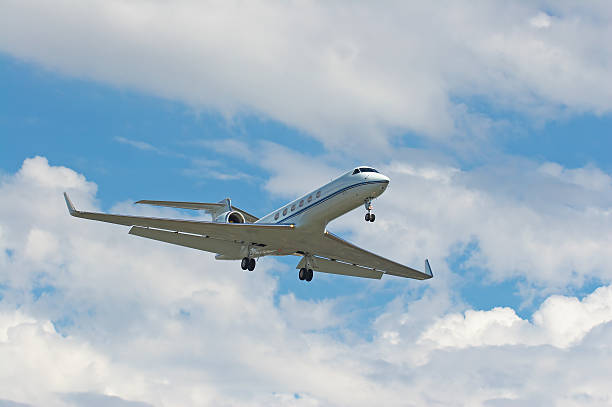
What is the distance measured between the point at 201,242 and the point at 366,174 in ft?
38.6

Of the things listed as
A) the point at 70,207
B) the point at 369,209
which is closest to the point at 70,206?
the point at 70,207

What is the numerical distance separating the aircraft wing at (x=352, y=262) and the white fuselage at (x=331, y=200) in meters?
1.64

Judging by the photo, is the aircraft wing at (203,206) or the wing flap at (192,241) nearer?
the wing flap at (192,241)

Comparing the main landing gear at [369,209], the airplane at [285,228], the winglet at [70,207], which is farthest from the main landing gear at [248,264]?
the winglet at [70,207]

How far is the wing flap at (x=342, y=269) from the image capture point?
150 ft

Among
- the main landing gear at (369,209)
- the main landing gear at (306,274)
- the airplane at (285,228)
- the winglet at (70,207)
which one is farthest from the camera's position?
the main landing gear at (306,274)

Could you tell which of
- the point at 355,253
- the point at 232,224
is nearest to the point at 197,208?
the point at 232,224

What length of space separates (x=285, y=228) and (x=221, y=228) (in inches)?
147

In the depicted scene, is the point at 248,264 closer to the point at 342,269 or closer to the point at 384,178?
the point at 342,269

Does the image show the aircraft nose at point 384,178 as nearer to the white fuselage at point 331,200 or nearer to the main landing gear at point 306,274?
the white fuselage at point 331,200

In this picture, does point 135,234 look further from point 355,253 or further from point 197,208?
point 355,253

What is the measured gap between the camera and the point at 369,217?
3625cm

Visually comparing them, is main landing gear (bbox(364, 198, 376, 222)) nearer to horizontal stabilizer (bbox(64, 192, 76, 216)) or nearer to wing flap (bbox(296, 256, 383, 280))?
wing flap (bbox(296, 256, 383, 280))

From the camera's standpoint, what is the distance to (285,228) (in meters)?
39.4
